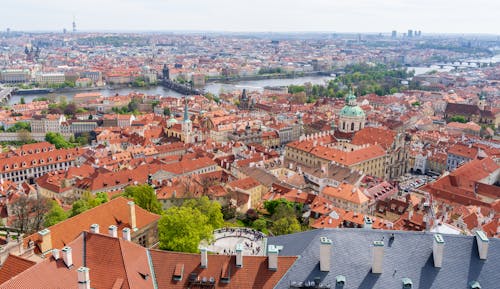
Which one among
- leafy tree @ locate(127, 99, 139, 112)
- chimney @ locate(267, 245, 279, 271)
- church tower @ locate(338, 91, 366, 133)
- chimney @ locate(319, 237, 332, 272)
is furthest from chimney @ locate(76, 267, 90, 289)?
leafy tree @ locate(127, 99, 139, 112)

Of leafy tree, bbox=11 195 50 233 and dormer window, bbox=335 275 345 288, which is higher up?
dormer window, bbox=335 275 345 288

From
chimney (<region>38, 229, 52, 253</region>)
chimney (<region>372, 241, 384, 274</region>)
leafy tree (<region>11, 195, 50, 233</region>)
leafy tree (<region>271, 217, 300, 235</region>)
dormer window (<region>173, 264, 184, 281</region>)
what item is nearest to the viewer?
chimney (<region>372, 241, 384, 274</region>)

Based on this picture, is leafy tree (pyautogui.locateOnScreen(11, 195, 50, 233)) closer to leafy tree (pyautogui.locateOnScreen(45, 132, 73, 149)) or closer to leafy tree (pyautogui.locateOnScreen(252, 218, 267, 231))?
leafy tree (pyautogui.locateOnScreen(252, 218, 267, 231))

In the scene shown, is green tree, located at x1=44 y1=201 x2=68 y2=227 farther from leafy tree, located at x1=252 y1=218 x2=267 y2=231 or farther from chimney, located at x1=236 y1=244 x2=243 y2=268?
chimney, located at x1=236 y1=244 x2=243 y2=268

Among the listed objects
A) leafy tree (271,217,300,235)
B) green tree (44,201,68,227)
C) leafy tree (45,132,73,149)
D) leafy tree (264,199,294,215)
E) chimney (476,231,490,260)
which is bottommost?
leafy tree (45,132,73,149)

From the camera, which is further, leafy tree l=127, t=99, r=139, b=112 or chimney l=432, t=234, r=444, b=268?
leafy tree l=127, t=99, r=139, b=112

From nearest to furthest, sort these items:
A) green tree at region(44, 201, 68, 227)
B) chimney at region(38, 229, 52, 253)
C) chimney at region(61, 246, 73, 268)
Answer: chimney at region(61, 246, 73, 268) < chimney at region(38, 229, 52, 253) < green tree at region(44, 201, 68, 227)

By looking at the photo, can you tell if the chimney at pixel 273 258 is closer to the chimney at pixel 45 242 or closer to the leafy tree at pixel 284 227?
the chimney at pixel 45 242
